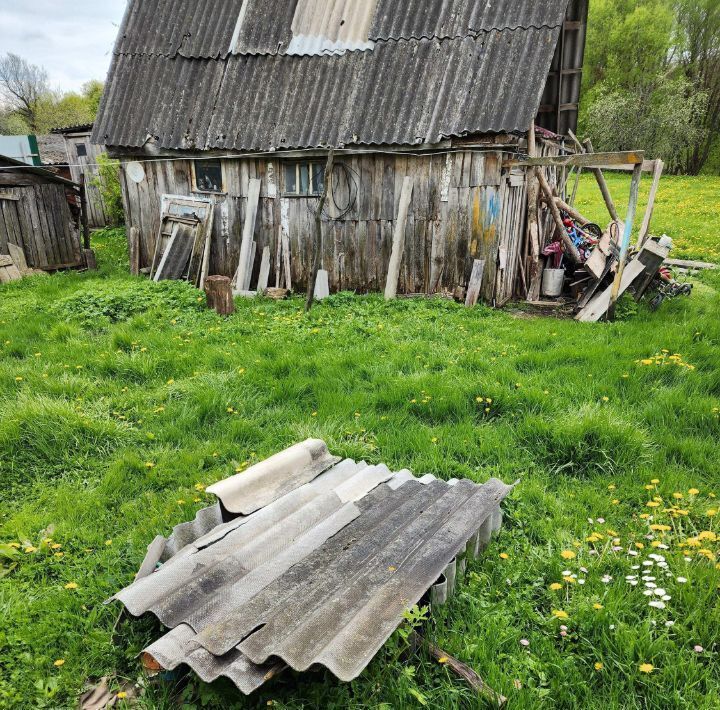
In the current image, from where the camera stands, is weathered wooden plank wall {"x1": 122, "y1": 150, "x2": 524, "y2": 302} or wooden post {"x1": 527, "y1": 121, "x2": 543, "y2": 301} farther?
wooden post {"x1": 527, "y1": 121, "x2": 543, "y2": 301}

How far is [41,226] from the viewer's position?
11.9 m

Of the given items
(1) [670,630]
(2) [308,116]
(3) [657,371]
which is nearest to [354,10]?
(2) [308,116]

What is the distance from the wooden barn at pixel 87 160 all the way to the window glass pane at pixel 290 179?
12.7 metres

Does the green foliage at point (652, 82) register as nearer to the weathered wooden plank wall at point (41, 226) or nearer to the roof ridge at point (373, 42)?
the roof ridge at point (373, 42)

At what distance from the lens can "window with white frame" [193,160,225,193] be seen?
409 inches

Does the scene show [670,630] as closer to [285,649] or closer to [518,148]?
[285,649]

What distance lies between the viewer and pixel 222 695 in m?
2.43

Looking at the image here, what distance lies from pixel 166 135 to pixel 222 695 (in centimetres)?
1029

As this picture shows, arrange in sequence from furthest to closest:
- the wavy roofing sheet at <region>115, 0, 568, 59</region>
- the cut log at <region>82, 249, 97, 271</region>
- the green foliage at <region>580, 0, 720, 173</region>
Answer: the green foliage at <region>580, 0, 720, 173</region> < the cut log at <region>82, 249, 97, 271</region> < the wavy roofing sheet at <region>115, 0, 568, 59</region>

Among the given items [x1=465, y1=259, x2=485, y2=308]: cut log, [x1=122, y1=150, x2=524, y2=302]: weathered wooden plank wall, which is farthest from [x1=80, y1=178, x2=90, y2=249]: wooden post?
[x1=465, y1=259, x2=485, y2=308]: cut log

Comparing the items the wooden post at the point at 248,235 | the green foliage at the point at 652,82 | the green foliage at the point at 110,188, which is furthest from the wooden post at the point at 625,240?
the green foliage at the point at 652,82

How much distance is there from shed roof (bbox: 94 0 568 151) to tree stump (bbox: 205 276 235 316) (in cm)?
289

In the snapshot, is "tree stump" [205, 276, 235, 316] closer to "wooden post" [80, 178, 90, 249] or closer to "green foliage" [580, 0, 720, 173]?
"wooden post" [80, 178, 90, 249]

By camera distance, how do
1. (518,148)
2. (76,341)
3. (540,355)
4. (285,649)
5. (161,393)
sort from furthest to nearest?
(518,148)
(76,341)
(540,355)
(161,393)
(285,649)
